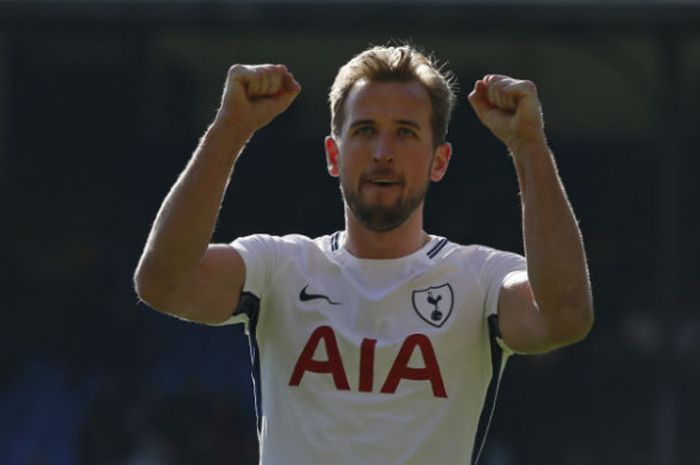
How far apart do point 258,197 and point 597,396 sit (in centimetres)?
284

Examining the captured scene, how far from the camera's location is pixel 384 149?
5023mm

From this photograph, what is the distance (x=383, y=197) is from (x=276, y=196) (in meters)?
9.36

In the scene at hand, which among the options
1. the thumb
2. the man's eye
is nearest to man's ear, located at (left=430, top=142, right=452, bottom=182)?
the man's eye

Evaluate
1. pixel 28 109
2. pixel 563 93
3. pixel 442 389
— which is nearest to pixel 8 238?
pixel 28 109

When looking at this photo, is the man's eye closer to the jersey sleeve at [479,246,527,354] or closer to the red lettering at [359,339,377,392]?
the jersey sleeve at [479,246,527,354]

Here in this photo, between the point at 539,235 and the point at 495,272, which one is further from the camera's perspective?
the point at 495,272

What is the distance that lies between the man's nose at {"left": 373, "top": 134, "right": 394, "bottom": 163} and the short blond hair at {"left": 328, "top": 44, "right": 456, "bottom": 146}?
6.2 inches

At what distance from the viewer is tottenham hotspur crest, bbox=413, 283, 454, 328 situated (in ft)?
16.8

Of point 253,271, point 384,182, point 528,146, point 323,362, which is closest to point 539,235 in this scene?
point 528,146

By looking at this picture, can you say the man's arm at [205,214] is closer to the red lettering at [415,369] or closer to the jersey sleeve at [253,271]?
the jersey sleeve at [253,271]

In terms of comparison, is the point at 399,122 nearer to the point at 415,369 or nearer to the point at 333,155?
the point at 333,155

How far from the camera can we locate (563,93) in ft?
47.3

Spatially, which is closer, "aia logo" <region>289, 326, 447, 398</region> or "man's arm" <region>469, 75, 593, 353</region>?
"man's arm" <region>469, 75, 593, 353</region>

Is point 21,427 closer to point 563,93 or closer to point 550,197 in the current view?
point 563,93
